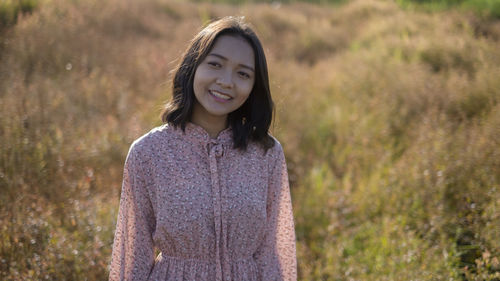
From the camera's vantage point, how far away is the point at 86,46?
6.27 meters

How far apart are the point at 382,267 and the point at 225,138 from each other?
76.8 inches

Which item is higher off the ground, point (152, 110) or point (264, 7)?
point (264, 7)

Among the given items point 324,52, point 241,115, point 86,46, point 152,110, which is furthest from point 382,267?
point 324,52

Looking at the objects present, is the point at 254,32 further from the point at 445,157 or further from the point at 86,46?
the point at 86,46

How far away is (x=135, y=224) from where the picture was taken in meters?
1.86

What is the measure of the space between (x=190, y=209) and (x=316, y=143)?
13.3 ft

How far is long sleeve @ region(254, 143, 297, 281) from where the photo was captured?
2.04 metres

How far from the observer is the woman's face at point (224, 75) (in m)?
1.90

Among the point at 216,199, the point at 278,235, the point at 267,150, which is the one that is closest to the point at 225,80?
the point at 267,150

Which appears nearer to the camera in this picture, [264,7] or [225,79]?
[225,79]

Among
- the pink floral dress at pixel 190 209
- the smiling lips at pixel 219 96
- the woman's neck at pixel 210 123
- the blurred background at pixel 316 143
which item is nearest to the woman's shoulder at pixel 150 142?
the pink floral dress at pixel 190 209

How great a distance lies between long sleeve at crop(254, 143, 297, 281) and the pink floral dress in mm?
36

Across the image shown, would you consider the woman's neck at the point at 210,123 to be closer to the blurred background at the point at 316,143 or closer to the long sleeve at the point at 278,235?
the long sleeve at the point at 278,235

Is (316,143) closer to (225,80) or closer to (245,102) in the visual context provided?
(245,102)
